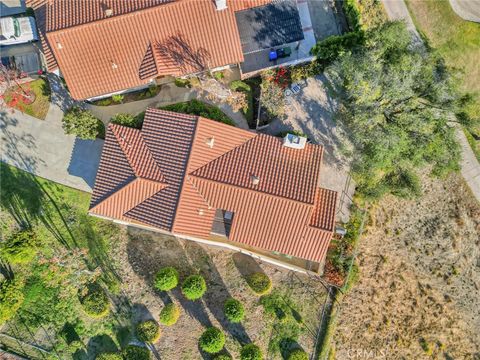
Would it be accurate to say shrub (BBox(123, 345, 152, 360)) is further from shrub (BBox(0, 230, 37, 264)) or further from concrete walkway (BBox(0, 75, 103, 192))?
concrete walkway (BBox(0, 75, 103, 192))

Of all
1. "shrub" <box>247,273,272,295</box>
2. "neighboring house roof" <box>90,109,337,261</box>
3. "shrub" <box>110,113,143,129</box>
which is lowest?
"shrub" <box>247,273,272,295</box>

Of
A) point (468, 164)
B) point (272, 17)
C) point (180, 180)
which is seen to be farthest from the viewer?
point (468, 164)

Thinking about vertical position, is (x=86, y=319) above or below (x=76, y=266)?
below

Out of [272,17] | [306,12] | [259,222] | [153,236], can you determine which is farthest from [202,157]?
[306,12]

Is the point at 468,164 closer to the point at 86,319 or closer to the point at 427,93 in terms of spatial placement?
the point at 427,93

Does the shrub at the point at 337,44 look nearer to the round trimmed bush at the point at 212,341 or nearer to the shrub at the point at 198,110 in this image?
the shrub at the point at 198,110

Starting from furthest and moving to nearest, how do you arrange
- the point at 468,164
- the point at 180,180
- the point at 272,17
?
the point at 468,164, the point at 272,17, the point at 180,180

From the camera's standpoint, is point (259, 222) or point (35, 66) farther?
point (35, 66)

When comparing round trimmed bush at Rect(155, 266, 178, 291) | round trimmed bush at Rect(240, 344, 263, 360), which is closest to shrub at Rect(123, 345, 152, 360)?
round trimmed bush at Rect(155, 266, 178, 291)
